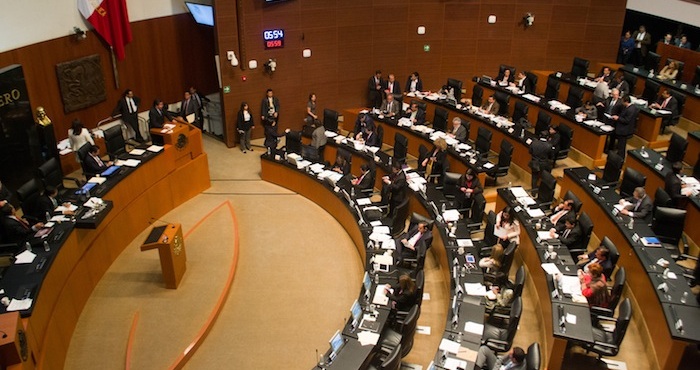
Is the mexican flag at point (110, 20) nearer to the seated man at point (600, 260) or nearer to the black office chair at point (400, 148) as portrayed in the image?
the black office chair at point (400, 148)

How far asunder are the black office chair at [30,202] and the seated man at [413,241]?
241 inches

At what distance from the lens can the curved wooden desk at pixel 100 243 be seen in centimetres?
851

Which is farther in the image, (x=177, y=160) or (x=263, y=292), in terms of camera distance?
(x=177, y=160)

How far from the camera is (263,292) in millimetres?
10484

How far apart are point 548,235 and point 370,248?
2.96 metres

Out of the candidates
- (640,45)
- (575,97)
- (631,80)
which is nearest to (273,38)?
(575,97)

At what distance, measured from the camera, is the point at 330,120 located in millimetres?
15508

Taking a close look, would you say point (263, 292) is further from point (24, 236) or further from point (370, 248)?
point (24, 236)

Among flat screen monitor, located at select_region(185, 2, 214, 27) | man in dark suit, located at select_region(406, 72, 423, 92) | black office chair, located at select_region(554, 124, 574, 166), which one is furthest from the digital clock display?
black office chair, located at select_region(554, 124, 574, 166)

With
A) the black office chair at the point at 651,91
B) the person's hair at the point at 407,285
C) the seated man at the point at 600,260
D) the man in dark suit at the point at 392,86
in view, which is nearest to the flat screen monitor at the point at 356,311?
the person's hair at the point at 407,285

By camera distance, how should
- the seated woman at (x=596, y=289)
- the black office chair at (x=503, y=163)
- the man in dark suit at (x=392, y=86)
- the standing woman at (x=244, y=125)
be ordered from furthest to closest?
the man in dark suit at (x=392, y=86)
the standing woman at (x=244, y=125)
the black office chair at (x=503, y=163)
the seated woman at (x=596, y=289)

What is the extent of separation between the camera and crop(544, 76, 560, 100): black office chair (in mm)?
16047

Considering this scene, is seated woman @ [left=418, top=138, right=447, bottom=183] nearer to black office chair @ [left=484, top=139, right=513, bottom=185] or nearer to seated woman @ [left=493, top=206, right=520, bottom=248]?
black office chair @ [left=484, top=139, right=513, bottom=185]

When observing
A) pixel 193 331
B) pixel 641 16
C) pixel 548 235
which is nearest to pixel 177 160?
pixel 193 331
